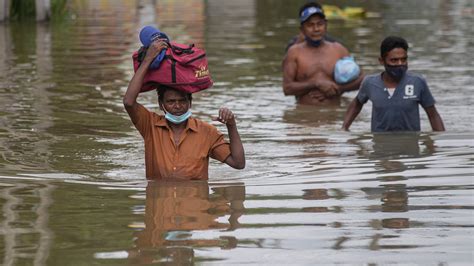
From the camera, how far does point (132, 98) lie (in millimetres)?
7793

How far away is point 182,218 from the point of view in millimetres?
7125

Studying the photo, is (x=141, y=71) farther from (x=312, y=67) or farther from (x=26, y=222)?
(x=312, y=67)

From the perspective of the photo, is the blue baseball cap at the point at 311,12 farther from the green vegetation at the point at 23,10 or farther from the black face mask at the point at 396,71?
the green vegetation at the point at 23,10

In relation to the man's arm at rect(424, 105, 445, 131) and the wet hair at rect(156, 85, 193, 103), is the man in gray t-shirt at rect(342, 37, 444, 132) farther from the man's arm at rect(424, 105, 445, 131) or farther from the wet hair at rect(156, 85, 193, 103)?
the wet hair at rect(156, 85, 193, 103)

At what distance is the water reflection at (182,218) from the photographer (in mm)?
6234

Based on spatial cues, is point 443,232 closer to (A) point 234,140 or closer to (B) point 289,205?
(B) point 289,205

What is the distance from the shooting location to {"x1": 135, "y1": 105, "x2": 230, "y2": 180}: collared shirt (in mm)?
8016

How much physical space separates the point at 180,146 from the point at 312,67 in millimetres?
6229

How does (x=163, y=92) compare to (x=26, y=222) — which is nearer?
(x=26, y=222)

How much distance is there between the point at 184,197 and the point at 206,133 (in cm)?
47

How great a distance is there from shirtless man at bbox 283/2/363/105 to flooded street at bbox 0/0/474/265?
216 mm

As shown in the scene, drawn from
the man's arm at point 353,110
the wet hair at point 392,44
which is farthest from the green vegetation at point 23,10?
the wet hair at point 392,44

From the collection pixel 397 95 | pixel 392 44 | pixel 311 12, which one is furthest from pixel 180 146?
pixel 311 12

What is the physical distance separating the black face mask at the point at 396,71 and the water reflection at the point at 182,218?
8.99ft
